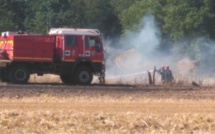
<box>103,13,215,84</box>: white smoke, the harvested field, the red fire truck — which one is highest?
<box>103,13,215,84</box>: white smoke

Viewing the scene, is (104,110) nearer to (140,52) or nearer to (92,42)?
(92,42)

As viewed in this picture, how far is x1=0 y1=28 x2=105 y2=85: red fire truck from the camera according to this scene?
128ft

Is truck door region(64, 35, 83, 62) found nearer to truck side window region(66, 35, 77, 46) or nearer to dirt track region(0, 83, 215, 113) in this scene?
truck side window region(66, 35, 77, 46)

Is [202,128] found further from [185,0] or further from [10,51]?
[185,0]

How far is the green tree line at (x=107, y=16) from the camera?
70938 mm

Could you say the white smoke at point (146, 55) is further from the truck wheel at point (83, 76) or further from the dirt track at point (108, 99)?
the dirt track at point (108, 99)

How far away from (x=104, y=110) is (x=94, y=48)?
16.8 metres

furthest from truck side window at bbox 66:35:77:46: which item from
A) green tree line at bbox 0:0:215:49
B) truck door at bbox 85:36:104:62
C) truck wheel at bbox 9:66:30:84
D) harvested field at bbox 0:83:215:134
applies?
green tree line at bbox 0:0:215:49

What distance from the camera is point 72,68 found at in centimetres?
4000

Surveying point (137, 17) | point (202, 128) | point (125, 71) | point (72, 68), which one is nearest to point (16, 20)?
point (137, 17)

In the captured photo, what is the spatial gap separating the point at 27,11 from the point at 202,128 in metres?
70.8

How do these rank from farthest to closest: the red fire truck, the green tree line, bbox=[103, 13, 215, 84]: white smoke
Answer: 1. the green tree line
2. bbox=[103, 13, 215, 84]: white smoke
3. the red fire truck

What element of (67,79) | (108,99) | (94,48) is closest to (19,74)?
(67,79)

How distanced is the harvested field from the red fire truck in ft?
9.06
